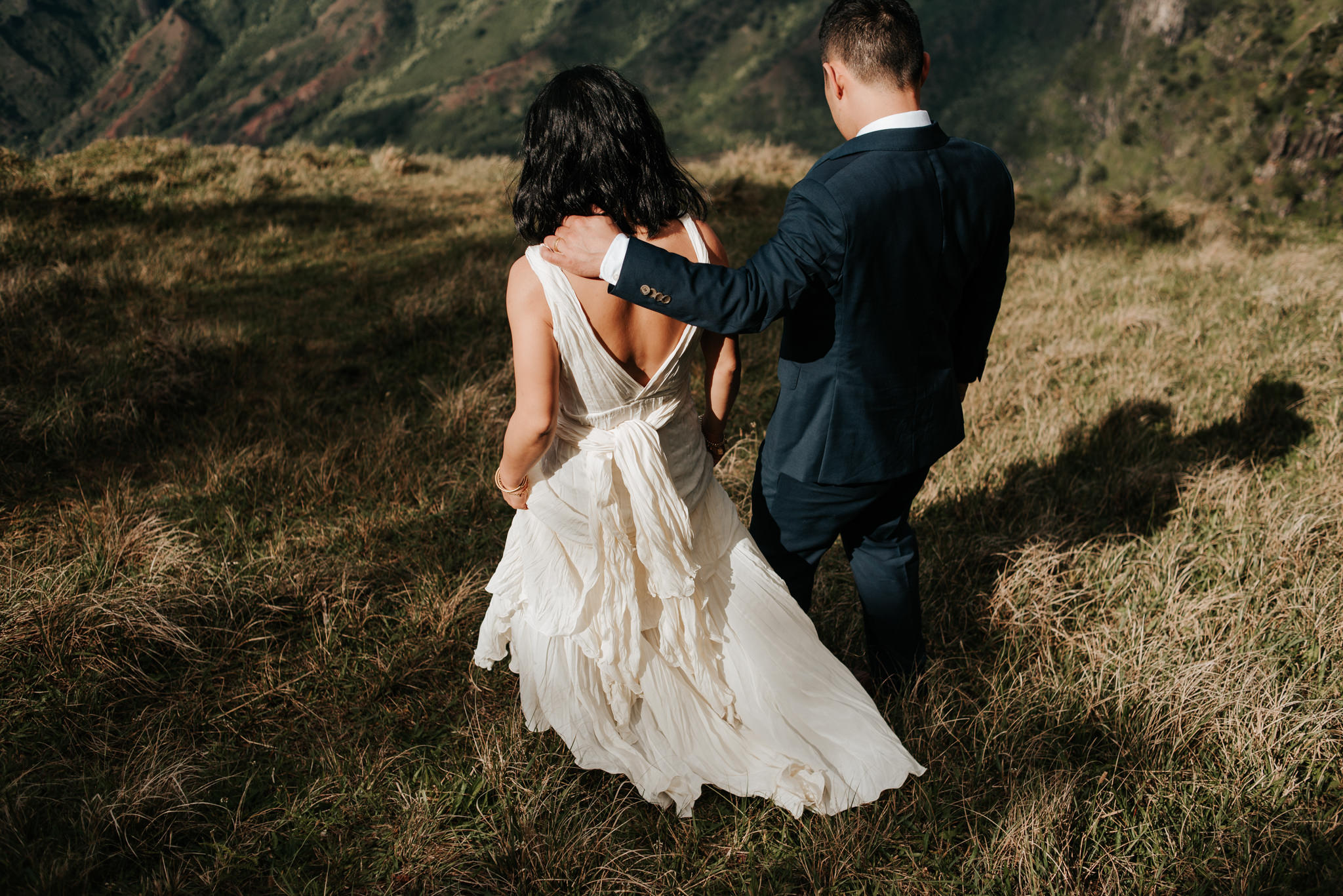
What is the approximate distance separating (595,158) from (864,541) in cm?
146

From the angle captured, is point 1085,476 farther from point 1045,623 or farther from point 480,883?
point 480,883

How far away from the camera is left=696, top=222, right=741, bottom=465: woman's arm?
189 cm

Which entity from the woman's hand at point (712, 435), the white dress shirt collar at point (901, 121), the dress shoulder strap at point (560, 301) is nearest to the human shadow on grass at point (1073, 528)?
the woman's hand at point (712, 435)

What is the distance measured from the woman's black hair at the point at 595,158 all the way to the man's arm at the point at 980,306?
34.2 inches

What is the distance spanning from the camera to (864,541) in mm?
2352

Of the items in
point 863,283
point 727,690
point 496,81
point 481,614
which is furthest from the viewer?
point 496,81

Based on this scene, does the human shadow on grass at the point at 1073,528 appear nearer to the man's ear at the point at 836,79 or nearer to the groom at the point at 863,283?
the groom at the point at 863,283

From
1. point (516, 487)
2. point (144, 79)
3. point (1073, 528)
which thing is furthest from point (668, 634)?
point (144, 79)

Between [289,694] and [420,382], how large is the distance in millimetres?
2700

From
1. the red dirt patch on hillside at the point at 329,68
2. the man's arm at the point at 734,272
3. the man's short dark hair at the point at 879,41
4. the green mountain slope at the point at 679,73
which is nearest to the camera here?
the man's arm at the point at 734,272

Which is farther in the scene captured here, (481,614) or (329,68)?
(329,68)

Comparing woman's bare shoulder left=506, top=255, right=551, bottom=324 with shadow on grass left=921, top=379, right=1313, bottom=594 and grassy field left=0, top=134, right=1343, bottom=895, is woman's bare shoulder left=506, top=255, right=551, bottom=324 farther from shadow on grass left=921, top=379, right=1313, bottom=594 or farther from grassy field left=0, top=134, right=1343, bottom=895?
shadow on grass left=921, top=379, right=1313, bottom=594

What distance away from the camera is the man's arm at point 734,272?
154cm

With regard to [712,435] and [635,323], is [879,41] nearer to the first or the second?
[635,323]
